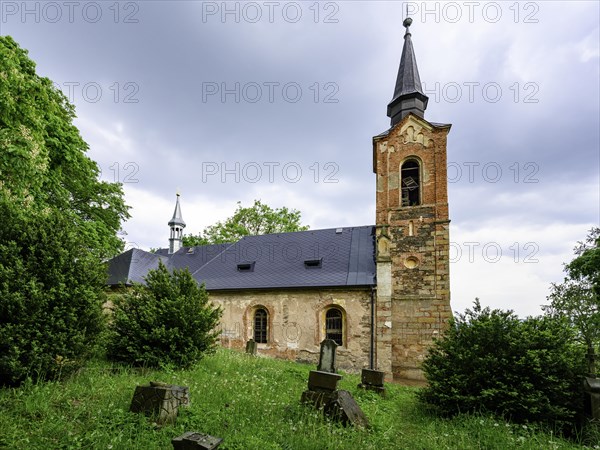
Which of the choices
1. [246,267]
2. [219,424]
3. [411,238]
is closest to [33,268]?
[219,424]

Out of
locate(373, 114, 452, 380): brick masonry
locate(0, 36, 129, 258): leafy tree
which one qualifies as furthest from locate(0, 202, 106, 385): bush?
locate(373, 114, 452, 380): brick masonry

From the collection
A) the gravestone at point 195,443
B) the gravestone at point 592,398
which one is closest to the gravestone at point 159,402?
the gravestone at point 195,443

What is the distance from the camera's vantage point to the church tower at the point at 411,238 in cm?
1277

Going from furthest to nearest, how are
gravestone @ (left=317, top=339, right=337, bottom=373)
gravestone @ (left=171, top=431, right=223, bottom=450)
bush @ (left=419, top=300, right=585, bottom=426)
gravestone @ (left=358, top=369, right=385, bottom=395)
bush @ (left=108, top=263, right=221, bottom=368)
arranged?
gravestone @ (left=358, top=369, right=385, bottom=395)
bush @ (left=108, top=263, right=221, bottom=368)
gravestone @ (left=317, top=339, right=337, bottom=373)
bush @ (left=419, top=300, right=585, bottom=426)
gravestone @ (left=171, top=431, right=223, bottom=450)

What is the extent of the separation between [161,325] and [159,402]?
12.5 ft

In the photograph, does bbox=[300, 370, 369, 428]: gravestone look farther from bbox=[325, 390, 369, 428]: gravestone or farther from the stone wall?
the stone wall

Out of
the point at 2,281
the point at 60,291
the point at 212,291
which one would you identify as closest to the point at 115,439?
the point at 60,291

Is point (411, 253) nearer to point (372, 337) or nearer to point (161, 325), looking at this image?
point (372, 337)

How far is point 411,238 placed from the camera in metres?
13.7

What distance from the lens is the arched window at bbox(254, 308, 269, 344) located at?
15.2 m

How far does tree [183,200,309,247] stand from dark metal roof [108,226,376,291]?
7531mm

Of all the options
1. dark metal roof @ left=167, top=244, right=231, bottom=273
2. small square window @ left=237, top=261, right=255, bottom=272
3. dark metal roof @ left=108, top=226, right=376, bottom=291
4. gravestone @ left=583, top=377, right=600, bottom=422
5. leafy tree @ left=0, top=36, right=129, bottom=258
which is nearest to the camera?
gravestone @ left=583, top=377, right=600, bottom=422

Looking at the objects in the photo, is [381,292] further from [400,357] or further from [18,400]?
[18,400]

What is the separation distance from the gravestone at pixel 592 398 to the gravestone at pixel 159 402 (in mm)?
6999
